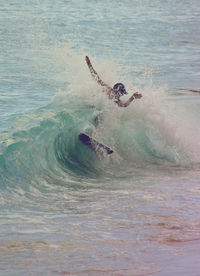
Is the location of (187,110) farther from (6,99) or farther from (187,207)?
(187,207)

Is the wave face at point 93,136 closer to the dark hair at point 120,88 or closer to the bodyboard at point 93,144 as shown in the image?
the bodyboard at point 93,144

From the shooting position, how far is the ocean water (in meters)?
5.89

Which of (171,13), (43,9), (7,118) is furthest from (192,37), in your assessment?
(7,118)

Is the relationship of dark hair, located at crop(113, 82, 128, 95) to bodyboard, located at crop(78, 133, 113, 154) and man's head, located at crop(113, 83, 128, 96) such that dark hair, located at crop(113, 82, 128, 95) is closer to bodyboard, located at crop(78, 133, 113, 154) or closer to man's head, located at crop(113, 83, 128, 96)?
man's head, located at crop(113, 83, 128, 96)

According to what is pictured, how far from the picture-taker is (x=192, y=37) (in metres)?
28.4

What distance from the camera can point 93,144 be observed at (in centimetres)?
1026

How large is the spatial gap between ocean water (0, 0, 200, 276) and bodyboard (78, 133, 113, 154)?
0.47 feet

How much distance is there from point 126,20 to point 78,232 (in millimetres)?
28669

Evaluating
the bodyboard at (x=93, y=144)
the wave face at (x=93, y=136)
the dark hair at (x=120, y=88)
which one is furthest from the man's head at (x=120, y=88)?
the bodyboard at (x=93, y=144)

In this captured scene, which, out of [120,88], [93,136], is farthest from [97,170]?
[120,88]

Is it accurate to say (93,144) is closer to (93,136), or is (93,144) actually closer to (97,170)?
(93,136)

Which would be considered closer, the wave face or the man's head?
the wave face

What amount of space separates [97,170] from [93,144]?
713mm

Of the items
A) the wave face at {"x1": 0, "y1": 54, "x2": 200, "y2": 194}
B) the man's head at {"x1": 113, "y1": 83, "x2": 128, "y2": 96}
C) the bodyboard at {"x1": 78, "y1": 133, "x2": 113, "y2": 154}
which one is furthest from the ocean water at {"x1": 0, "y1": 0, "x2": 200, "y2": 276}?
the man's head at {"x1": 113, "y1": 83, "x2": 128, "y2": 96}
